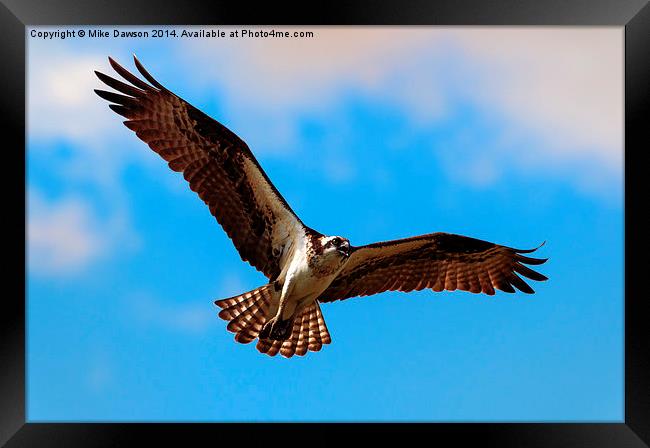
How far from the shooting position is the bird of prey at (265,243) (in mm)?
7879

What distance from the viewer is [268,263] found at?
8281 millimetres

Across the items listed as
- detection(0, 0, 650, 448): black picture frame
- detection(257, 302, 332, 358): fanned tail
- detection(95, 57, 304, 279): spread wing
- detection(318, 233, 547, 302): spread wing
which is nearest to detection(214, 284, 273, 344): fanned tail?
detection(257, 302, 332, 358): fanned tail

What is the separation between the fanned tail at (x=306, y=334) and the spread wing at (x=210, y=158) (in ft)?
2.42

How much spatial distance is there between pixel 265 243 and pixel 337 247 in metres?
0.88

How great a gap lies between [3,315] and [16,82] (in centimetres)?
191

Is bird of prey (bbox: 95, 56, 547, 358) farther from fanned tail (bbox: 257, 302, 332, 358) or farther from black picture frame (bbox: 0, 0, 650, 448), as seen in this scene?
black picture frame (bbox: 0, 0, 650, 448)

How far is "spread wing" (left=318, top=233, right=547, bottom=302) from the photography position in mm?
8602

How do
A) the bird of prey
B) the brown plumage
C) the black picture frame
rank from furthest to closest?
the brown plumage, the bird of prey, the black picture frame

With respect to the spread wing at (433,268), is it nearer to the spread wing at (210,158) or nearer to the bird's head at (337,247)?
the bird's head at (337,247)

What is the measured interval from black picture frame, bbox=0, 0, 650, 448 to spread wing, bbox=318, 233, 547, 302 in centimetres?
208
